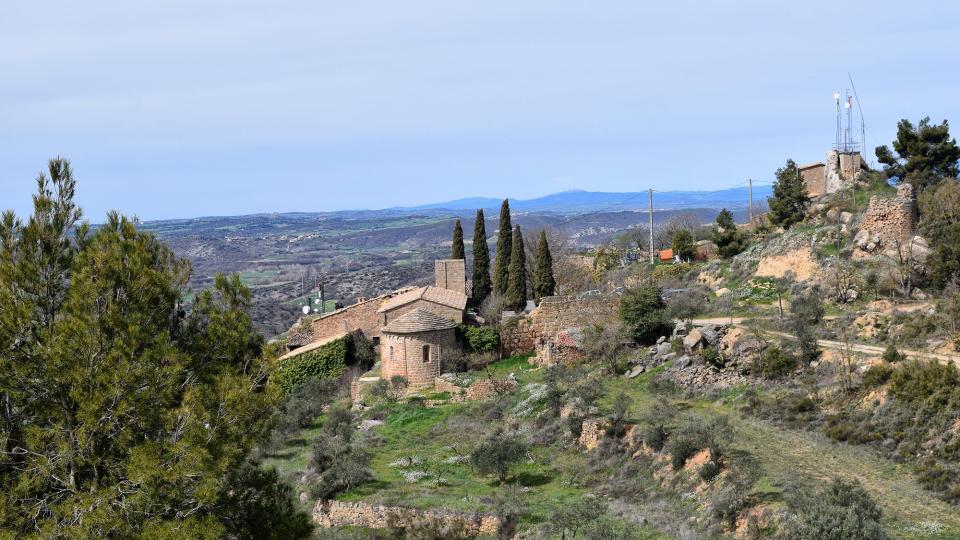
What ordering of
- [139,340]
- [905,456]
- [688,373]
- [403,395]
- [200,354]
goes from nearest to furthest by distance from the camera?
[139,340] < [200,354] < [905,456] < [688,373] < [403,395]

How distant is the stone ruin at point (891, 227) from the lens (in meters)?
32.9

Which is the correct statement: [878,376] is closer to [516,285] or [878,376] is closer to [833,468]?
[833,468]

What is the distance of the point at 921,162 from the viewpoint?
131 ft

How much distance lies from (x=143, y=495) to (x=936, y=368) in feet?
56.1

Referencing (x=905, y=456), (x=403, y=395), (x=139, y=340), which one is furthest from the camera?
(x=403, y=395)

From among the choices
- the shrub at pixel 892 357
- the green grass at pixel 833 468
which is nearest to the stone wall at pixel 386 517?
the green grass at pixel 833 468

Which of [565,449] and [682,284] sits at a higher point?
[682,284]

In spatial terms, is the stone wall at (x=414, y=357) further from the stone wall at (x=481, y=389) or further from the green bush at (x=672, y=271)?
the green bush at (x=672, y=271)

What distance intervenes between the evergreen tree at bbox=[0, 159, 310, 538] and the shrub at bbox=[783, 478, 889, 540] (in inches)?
340

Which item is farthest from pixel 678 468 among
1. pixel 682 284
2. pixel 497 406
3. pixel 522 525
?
pixel 682 284

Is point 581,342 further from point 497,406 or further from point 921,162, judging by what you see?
point 921,162

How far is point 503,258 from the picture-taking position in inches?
1813

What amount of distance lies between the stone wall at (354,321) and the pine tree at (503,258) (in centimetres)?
667

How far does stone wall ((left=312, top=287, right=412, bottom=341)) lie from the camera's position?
40281mm
